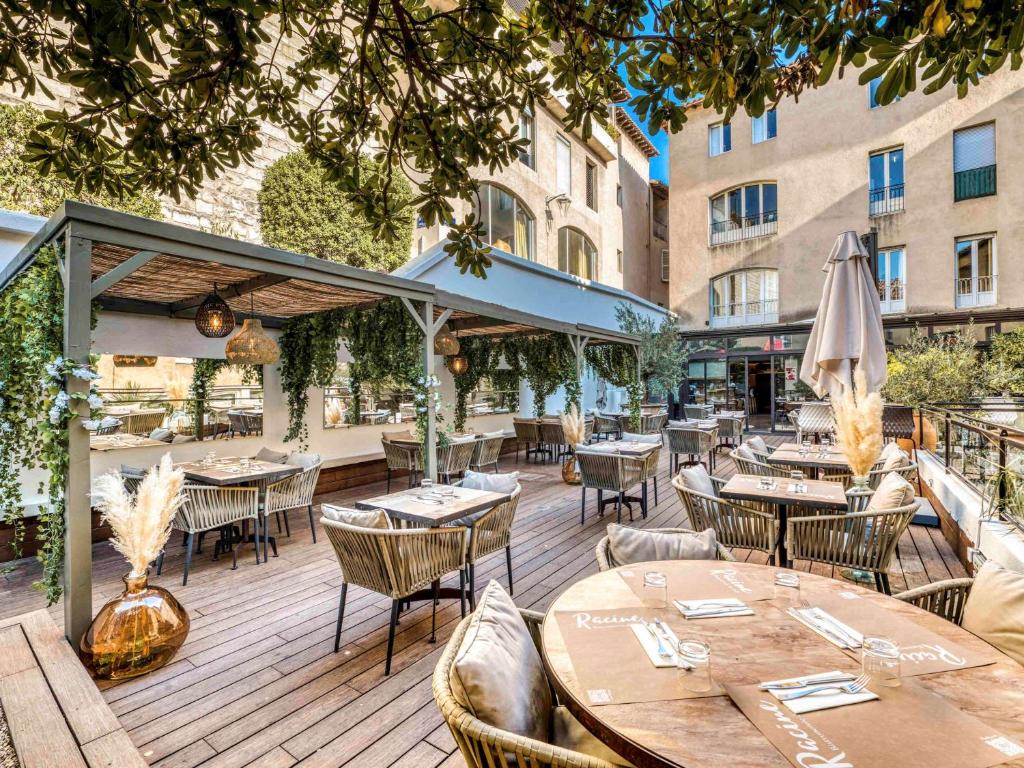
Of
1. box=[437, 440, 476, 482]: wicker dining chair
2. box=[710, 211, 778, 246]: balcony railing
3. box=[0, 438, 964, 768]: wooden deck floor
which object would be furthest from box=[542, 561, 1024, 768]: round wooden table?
box=[710, 211, 778, 246]: balcony railing

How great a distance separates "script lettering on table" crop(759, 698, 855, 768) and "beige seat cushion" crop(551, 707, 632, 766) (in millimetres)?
473

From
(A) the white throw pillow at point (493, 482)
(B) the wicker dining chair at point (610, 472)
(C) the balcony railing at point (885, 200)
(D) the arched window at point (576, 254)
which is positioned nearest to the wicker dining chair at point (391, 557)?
(A) the white throw pillow at point (493, 482)

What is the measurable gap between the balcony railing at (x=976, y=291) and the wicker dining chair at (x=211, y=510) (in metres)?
16.5

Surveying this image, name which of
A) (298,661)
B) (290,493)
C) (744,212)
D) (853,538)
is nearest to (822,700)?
(853,538)

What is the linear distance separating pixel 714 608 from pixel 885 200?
16489mm

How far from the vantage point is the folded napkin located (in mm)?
1597

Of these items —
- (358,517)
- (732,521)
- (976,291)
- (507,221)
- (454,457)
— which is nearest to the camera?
(358,517)

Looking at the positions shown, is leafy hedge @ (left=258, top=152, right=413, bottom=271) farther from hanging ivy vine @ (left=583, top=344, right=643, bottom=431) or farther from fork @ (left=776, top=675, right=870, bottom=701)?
fork @ (left=776, top=675, right=870, bottom=701)

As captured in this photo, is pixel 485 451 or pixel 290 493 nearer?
pixel 290 493

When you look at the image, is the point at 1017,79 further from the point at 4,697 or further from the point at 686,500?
the point at 4,697

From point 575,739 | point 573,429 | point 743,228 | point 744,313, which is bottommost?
point 575,739

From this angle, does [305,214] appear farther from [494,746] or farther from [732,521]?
[494,746]

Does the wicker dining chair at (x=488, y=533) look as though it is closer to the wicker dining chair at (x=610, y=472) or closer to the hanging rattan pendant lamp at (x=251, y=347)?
the wicker dining chair at (x=610, y=472)

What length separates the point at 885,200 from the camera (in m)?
13.8
